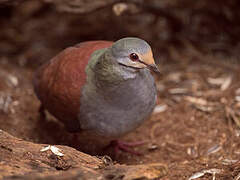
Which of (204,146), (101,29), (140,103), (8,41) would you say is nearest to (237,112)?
(204,146)

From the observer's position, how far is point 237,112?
424 centimetres

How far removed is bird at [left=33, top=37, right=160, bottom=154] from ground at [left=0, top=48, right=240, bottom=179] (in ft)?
2.02

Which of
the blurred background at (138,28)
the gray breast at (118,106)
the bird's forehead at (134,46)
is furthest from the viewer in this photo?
the blurred background at (138,28)

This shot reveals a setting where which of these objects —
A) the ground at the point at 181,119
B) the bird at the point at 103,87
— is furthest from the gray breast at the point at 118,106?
the ground at the point at 181,119

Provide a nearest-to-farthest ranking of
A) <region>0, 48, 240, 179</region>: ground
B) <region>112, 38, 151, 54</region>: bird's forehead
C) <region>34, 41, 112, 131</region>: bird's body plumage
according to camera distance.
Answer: <region>112, 38, 151, 54</region>: bird's forehead < <region>34, 41, 112, 131</region>: bird's body plumage < <region>0, 48, 240, 179</region>: ground

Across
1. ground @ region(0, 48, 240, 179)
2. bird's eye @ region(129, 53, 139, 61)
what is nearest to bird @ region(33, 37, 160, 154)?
bird's eye @ region(129, 53, 139, 61)

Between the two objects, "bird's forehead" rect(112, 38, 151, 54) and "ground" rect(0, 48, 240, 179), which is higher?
"bird's forehead" rect(112, 38, 151, 54)

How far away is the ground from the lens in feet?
12.4

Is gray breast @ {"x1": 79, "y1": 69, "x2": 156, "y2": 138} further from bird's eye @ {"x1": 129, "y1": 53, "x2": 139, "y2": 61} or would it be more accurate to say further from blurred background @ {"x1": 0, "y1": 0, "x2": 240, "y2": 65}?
blurred background @ {"x1": 0, "y1": 0, "x2": 240, "y2": 65}

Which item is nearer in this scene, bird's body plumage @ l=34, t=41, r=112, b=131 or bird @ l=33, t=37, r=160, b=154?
bird @ l=33, t=37, r=160, b=154

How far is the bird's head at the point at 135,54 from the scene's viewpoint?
2.94m

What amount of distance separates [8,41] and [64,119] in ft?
7.65

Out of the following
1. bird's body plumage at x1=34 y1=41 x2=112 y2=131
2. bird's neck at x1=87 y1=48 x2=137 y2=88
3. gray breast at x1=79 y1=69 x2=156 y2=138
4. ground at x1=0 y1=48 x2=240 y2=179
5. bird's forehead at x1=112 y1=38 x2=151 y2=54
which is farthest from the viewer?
ground at x1=0 y1=48 x2=240 y2=179

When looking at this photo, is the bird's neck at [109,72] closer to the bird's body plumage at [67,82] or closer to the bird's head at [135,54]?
the bird's head at [135,54]
